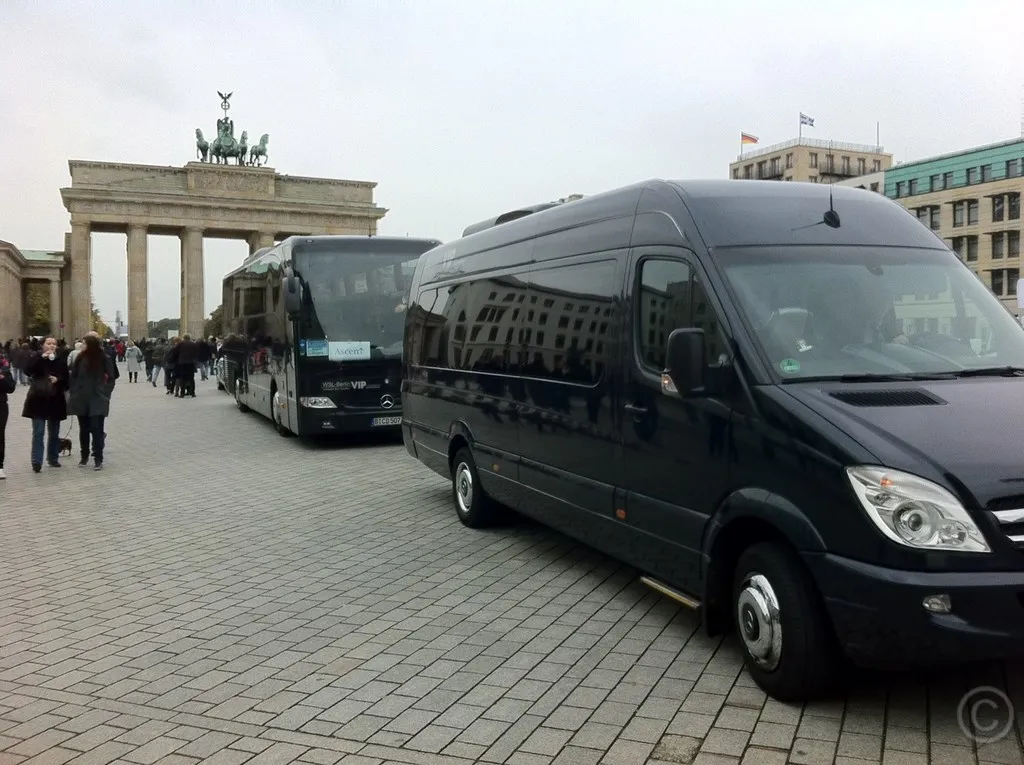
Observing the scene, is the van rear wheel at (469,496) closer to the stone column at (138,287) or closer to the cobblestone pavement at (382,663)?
the cobblestone pavement at (382,663)

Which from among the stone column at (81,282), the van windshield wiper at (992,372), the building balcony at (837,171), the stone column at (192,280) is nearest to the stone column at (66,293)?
the stone column at (81,282)

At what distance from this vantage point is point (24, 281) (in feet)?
327

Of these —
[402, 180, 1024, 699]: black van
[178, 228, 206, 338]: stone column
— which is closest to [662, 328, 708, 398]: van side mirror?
[402, 180, 1024, 699]: black van

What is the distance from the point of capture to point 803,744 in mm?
3998

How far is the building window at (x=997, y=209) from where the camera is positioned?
76.3 m

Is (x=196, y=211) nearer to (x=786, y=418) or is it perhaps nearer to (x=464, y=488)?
(x=464, y=488)

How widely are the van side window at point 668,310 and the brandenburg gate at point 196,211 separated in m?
74.1

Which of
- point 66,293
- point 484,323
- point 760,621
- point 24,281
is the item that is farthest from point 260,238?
point 760,621

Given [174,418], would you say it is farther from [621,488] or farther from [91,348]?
[621,488]

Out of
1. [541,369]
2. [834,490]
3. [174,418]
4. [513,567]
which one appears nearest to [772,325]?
[834,490]

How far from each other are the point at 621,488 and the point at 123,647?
2.98 m

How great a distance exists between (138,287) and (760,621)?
80.5 m

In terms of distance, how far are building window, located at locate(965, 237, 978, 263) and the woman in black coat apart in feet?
259

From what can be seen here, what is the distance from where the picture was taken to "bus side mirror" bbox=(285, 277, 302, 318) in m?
14.9
